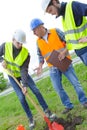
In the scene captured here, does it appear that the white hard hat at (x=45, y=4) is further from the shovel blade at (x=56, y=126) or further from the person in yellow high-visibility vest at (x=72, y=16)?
the shovel blade at (x=56, y=126)

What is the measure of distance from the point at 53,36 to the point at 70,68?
28.1 inches

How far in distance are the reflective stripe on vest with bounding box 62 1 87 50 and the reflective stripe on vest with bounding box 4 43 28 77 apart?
1.39m

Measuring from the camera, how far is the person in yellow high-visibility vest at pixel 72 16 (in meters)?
6.04

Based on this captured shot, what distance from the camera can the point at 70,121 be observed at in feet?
23.7

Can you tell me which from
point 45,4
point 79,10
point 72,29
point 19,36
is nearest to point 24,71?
point 19,36

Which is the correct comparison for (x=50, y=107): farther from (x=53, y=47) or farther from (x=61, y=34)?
(x=61, y=34)

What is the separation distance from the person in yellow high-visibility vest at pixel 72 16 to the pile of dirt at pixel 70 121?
57.5 inches

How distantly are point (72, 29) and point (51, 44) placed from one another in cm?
113

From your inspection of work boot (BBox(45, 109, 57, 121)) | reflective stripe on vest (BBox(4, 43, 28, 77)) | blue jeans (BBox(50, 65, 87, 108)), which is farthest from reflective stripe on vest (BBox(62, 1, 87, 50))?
work boot (BBox(45, 109, 57, 121))

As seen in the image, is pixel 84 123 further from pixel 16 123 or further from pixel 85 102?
pixel 16 123

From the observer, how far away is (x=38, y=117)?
8594 millimetres

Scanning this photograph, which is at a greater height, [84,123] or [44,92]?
[84,123]

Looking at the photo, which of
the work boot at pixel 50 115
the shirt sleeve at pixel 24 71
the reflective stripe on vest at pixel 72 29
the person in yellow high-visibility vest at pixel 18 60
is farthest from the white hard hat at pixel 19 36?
the work boot at pixel 50 115

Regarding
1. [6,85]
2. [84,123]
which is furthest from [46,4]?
[6,85]
